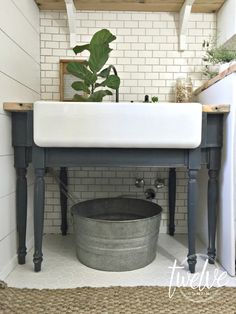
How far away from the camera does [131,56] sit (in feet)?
6.19

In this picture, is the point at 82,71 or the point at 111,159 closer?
the point at 111,159

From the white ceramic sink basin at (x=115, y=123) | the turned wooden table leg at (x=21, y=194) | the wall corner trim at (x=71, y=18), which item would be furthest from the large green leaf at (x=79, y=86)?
the wall corner trim at (x=71, y=18)

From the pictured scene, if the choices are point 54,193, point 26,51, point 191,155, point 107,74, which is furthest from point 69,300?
point 26,51

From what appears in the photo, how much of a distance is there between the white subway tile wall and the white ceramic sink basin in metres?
0.70

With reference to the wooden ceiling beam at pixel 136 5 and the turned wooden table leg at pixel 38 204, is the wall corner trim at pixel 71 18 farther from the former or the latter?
the turned wooden table leg at pixel 38 204

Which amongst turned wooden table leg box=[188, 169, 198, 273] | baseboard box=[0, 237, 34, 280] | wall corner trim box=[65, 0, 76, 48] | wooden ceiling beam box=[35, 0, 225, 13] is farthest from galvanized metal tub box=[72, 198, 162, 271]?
wooden ceiling beam box=[35, 0, 225, 13]

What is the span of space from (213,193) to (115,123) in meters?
0.60

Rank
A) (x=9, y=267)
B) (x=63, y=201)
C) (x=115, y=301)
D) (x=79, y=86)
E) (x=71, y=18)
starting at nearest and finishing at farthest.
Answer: (x=115, y=301) → (x=9, y=267) → (x=79, y=86) → (x=71, y=18) → (x=63, y=201)

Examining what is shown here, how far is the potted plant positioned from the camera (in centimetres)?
154

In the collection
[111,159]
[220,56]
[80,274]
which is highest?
[220,56]

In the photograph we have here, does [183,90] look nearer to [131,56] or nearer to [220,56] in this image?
[220,56]

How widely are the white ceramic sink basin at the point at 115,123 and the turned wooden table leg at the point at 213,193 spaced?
0.19 meters

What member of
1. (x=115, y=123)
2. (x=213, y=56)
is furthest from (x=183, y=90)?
(x=115, y=123)

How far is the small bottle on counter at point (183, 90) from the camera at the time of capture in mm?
1782
